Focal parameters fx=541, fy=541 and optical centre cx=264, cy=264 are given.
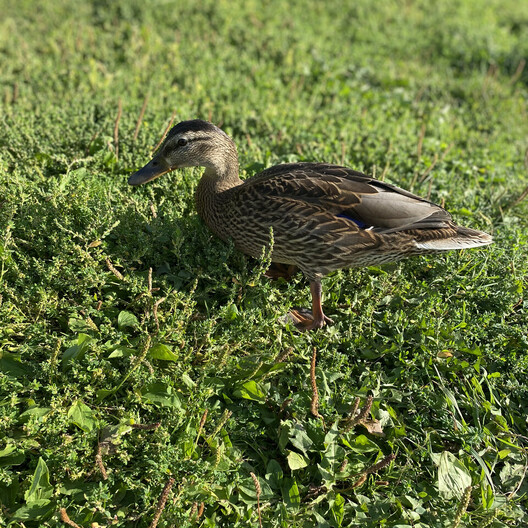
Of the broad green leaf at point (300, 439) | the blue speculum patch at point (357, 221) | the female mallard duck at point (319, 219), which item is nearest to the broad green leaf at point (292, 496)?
the broad green leaf at point (300, 439)

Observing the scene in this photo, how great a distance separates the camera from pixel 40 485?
259 centimetres

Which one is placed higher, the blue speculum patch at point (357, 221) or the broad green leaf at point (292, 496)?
the blue speculum patch at point (357, 221)

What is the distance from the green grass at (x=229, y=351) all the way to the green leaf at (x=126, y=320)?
11 millimetres

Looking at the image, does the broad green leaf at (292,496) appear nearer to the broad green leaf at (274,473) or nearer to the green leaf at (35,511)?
the broad green leaf at (274,473)

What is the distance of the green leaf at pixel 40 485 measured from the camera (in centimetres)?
255

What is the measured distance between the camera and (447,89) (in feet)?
23.9

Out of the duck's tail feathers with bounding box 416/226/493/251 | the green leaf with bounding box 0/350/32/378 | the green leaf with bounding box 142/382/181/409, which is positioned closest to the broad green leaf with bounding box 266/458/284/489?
the green leaf with bounding box 142/382/181/409

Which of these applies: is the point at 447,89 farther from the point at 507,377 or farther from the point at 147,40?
the point at 507,377

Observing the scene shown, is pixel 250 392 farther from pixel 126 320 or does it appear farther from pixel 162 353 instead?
pixel 126 320

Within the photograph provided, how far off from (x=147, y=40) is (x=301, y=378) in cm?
558

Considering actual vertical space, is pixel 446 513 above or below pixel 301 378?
below

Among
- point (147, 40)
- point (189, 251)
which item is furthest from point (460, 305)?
point (147, 40)

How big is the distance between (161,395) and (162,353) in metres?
0.23

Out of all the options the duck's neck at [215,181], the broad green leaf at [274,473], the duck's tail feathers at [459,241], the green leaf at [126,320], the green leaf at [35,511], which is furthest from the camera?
the duck's neck at [215,181]
